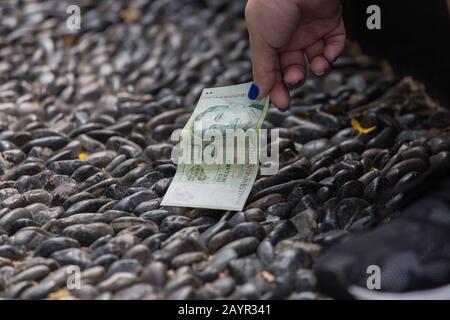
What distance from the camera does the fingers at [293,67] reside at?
1.60 meters

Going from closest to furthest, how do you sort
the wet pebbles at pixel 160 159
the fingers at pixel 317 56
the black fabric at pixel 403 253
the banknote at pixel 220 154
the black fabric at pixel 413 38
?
the black fabric at pixel 403 253, the wet pebbles at pixel 160 159, the banknote at pixel 220 154, the fingers at pixel 317 56, the black fabric at pixel 413 38

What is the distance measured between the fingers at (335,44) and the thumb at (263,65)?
0.14 metres

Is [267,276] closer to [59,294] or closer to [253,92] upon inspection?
[59,294]

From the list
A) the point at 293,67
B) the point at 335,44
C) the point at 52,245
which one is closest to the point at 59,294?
the point at 52,245

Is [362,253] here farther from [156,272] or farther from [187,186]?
[187,186]

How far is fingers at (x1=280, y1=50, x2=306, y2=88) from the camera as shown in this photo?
160 cm

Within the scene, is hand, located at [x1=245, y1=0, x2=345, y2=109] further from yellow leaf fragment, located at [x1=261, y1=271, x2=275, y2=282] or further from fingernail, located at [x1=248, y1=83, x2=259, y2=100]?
yellow leaf fragment, located at [x1=261, y1=271, x2=275, y2=282]

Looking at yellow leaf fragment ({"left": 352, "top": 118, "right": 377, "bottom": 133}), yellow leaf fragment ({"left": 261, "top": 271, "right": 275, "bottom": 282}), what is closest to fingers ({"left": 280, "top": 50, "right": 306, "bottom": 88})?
yellow leaf fragment ({"left": 352, "top": 118, "right": 377, "bottom": 133})

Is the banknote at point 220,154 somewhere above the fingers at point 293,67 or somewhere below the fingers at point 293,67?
below

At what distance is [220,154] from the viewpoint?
158cm

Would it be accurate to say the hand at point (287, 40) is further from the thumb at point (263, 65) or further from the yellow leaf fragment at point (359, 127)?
the yellow leaf fragment at point (359, 127)

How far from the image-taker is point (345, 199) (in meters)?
1.46

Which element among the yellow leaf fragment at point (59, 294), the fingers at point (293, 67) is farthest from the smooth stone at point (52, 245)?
the fingers at point (293, 67)

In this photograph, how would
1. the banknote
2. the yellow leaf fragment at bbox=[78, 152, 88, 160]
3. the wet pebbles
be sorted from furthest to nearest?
1. the yellow leaf fragment at bbox=[78, 152, 88, 160]
2. the banknote
3. the wet pebbles
